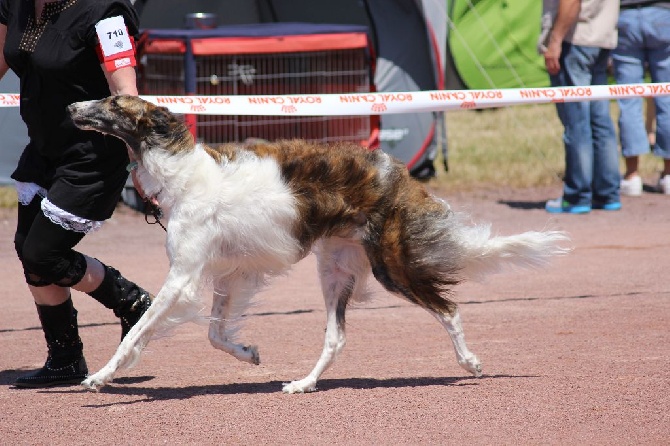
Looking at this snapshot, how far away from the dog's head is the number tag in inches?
8.5

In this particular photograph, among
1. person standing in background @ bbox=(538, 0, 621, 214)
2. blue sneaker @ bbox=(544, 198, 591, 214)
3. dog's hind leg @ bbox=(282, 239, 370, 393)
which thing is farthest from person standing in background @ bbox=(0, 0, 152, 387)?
blue sneaker @ bbox=(544, 198, 591, 214)

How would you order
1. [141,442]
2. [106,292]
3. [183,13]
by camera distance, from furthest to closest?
[183,13]
[106,292]
[141,442]

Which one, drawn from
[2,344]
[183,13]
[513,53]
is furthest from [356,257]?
[513,53]

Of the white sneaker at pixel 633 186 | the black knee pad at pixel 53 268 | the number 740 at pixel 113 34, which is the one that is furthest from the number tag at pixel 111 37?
the white sneaker at pixel 633 186

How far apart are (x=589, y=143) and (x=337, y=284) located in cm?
626

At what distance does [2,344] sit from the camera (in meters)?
6.92

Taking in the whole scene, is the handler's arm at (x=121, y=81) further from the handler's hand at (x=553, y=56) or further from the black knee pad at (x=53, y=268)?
the handler's hand at (x=553, y=56)

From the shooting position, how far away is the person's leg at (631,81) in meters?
11.9

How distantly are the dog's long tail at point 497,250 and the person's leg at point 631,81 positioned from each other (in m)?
6.60

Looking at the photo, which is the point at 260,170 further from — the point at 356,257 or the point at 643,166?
the point at 643,166

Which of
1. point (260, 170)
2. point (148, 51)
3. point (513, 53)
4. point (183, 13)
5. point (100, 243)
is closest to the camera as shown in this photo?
point (260, 170)

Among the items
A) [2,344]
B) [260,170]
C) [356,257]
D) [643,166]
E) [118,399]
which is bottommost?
[643,166]

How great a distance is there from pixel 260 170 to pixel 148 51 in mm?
6732

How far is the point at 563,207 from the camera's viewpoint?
459 inches
